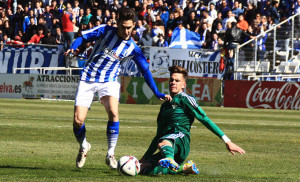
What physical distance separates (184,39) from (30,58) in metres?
7.16

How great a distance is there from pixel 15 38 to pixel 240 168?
82.2 ft

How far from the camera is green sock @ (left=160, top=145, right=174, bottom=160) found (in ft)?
24.5

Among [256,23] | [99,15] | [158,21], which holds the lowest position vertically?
[256,23]

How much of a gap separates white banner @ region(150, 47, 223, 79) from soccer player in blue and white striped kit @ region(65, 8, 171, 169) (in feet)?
58.2

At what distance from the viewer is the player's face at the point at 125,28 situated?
28.1 feet

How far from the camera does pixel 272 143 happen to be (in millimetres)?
12781

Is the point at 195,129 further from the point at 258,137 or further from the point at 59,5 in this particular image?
the point at 59,5

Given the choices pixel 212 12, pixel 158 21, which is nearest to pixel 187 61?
pixel 158 21

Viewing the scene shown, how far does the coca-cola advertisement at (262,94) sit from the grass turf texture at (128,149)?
6.97 meters

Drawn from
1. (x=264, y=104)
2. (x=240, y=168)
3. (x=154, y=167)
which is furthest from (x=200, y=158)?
(x=264, y=104)

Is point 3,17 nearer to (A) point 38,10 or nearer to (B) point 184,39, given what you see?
(A) point 38,10

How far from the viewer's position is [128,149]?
10.8 metres

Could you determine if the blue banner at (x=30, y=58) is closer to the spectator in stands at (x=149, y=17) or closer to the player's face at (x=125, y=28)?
the spectator in stands at (x=149, y=17)

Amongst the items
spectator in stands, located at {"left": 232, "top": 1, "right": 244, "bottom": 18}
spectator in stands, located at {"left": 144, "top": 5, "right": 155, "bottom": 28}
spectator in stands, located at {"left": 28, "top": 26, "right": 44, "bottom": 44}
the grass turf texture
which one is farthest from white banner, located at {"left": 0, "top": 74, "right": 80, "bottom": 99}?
the grass turf texture
